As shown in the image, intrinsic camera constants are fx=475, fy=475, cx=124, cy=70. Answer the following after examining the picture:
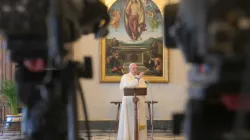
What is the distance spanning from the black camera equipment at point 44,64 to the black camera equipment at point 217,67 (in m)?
0.37

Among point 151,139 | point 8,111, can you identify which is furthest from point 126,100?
point 8,111

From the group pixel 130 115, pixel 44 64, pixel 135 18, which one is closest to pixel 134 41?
pixel 135 18

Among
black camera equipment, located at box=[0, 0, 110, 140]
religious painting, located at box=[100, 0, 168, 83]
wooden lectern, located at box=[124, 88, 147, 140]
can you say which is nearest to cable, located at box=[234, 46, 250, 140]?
black camera equipment, located at box=[0, 0, 110, 140]

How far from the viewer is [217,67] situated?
1.20m

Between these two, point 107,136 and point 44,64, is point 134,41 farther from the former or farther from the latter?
point 44,64

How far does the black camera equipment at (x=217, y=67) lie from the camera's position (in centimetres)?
114

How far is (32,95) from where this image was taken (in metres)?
1.57

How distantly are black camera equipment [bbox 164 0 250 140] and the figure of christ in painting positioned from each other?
10.8 metres

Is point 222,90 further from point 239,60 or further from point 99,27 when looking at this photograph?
point 99,27

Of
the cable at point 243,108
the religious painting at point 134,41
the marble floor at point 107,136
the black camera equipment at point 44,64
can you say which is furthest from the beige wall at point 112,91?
the cable at point 243,108

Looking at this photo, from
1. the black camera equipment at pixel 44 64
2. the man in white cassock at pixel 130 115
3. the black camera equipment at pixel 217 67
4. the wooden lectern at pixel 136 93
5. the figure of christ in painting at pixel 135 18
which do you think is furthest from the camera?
the figure of christ in painting at pixel 135 18

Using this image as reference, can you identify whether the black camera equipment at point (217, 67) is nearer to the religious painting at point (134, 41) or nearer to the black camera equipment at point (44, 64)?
the black camera equipment at point (44, 64)

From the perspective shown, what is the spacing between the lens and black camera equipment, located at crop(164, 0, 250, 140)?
114 centimetres

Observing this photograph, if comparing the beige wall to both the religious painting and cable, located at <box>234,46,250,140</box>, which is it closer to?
the religious painting
